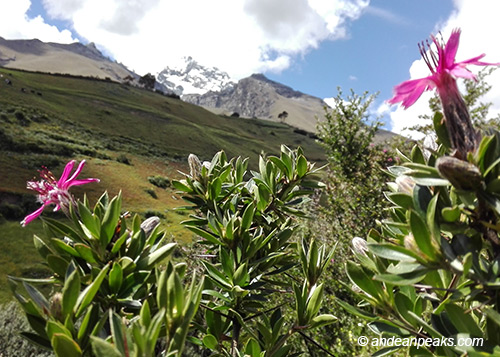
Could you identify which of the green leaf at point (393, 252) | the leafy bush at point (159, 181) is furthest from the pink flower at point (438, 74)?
the leafy bush at point (159, 181)

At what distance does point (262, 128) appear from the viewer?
7556cm

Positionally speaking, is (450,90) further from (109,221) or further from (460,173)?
(109,221)

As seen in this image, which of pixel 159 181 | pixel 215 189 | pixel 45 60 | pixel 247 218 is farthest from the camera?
pixel 45 60

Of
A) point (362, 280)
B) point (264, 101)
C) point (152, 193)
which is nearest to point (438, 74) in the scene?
point (362, 280)

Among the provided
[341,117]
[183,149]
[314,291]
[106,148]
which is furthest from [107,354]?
[183,149]

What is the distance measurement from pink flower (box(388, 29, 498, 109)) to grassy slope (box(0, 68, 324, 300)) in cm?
391

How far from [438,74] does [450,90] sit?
0.14 ft

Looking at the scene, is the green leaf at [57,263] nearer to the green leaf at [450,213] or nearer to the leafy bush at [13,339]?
the green leaf at [450,213]

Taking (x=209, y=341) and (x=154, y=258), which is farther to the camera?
(x=209, y=341)

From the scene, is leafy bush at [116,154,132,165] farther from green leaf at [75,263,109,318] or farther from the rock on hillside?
the rock on hillside

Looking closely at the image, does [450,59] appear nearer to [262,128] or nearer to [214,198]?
[214,198]

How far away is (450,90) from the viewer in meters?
0.64

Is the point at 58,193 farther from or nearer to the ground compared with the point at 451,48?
nearer to the ground

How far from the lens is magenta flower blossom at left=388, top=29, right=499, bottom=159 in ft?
1.93
